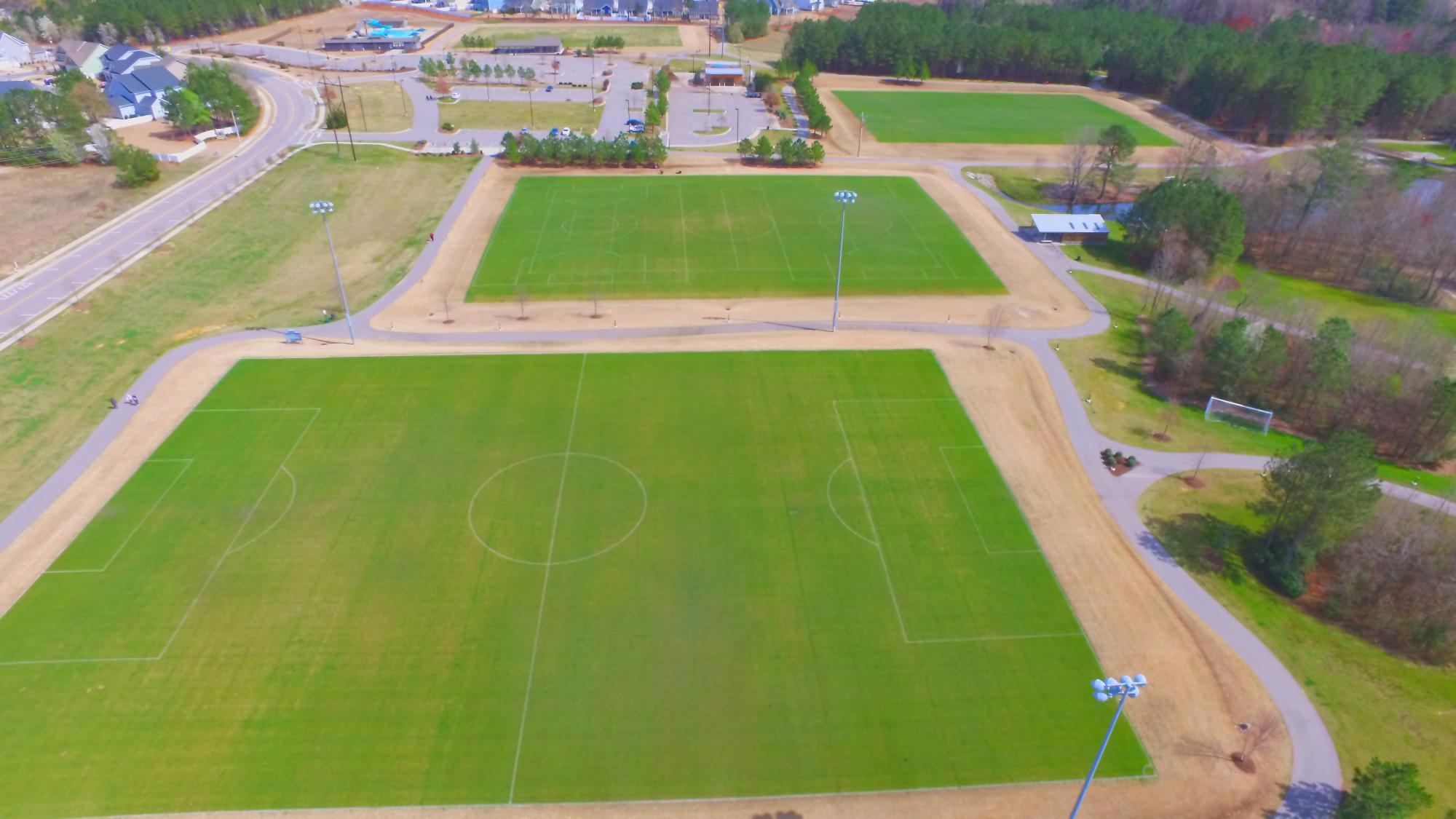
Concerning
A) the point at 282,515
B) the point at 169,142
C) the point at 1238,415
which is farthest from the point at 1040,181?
the point at 169,142

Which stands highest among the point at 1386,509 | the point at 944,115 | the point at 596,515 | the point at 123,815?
the point at 944,115

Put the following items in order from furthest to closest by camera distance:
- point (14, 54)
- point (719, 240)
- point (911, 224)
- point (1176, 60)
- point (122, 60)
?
point (14, 54) < point (1176, 60) < point (122, 60) < point (911, 224) < point (719, 240)

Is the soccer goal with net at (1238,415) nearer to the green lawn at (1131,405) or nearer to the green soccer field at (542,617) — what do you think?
the green lawn at (1131,405)

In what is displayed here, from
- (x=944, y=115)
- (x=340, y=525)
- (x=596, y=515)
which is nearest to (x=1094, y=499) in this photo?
(x=596, y=515)

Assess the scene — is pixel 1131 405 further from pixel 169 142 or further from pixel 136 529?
pixel 169 142

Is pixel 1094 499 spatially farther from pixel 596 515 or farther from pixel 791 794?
pixel 596 515

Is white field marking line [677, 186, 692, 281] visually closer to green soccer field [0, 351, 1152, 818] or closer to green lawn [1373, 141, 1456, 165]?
green soccer field [0, 351, 1152, 818]
